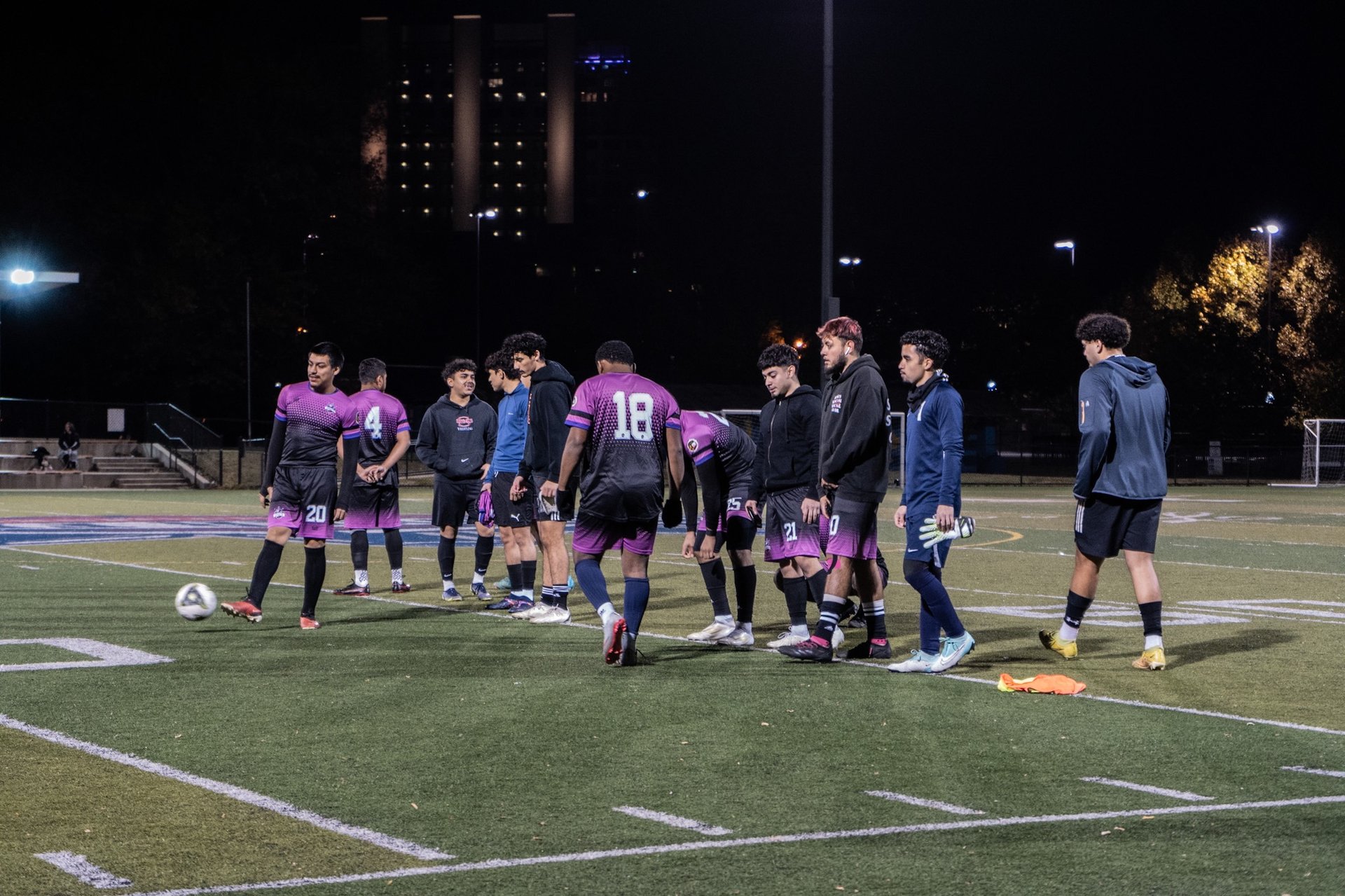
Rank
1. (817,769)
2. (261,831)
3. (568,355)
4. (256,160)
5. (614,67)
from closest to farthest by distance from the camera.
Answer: (261,831) < (817,769) < (256,160) < (568,355) < (614,67)

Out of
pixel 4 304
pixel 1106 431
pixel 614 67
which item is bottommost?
pixel 1106 431

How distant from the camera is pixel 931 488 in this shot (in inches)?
370

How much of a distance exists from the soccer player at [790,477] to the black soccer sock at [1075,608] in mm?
1567

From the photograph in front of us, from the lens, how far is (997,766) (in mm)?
6785

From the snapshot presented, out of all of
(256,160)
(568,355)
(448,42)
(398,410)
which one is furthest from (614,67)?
(398,410)

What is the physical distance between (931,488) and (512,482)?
4732 millimetres

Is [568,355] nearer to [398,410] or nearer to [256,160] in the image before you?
[256,160]

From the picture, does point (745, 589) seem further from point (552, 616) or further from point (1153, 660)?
point (1153, 660)

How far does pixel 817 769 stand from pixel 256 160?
59281 millimetres

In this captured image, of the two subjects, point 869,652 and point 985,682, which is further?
point 869,652

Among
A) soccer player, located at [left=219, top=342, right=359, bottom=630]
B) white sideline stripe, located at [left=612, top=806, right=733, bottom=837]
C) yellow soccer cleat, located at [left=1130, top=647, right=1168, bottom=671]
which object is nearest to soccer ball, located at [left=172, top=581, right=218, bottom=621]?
soccer player, located at [left=219, top=342, right=359, bottom=630]

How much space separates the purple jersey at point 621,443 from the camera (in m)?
9.58

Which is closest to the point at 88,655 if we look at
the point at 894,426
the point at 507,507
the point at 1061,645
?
the point at 507,507

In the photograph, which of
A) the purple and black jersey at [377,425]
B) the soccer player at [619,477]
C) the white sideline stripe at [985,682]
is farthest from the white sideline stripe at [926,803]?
the purple and black jersey at [377,425]
